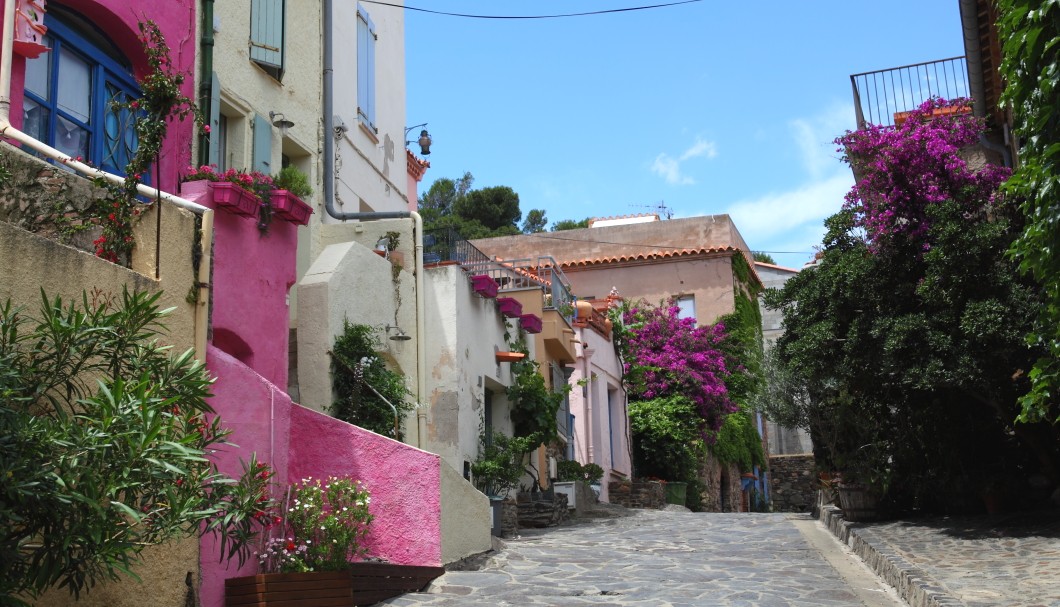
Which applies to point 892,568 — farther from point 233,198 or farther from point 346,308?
point 233,198

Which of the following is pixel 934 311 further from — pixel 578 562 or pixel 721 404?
pixel 721 404

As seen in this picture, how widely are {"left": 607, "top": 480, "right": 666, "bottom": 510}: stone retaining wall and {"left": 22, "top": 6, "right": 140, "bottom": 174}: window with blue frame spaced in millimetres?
15537

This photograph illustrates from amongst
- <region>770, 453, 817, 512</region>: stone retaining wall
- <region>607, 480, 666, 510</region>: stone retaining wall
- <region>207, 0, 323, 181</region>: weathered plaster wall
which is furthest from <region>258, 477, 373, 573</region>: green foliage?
<region>770, 453, 817, 512</region>: stone retaining wall

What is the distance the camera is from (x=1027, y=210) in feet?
26.9

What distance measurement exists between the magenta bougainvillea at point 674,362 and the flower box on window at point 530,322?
8.52m

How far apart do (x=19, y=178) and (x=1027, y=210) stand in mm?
7363

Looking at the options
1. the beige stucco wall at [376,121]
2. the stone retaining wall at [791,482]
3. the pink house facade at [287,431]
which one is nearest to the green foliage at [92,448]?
the pink house facade at [287,431]

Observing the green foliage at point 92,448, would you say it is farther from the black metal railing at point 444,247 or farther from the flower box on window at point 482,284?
the black metal railing at point 444,247

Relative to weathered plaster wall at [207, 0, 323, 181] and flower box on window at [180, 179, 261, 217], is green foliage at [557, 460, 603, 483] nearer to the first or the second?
weathered plaster wall at [207, 0, 323, 181]

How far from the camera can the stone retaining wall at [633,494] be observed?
25.3 metres

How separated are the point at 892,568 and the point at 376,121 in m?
11.0

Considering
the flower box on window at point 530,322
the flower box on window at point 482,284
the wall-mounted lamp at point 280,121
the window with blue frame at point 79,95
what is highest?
the wall-mounted lamp at point 280,121

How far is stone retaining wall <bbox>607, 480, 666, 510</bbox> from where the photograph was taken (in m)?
25.3

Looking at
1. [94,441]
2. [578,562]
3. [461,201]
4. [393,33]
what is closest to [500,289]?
[393,33]
